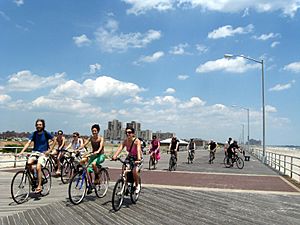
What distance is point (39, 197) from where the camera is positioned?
873 cm

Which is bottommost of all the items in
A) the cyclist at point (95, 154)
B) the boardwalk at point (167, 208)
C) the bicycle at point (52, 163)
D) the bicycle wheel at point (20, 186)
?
the boardwalk at point (167, 208)

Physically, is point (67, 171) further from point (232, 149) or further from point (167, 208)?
point (232, 149)

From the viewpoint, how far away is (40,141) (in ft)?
28.6

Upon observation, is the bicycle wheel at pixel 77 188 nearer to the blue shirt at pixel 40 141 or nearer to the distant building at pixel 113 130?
the blue shirt at pixel 40 141

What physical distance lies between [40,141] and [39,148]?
0.18 metres

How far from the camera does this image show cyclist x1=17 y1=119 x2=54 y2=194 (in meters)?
8.37

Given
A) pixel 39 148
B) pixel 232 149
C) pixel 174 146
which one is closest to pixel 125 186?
pixel 39 148

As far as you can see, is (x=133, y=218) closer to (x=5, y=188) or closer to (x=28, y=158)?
(x=28, y=158)

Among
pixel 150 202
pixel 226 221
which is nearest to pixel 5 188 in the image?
pixel 150 202

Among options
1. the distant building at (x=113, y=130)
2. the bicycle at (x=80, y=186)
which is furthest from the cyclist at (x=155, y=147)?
the distant building at (x=113, y=130)

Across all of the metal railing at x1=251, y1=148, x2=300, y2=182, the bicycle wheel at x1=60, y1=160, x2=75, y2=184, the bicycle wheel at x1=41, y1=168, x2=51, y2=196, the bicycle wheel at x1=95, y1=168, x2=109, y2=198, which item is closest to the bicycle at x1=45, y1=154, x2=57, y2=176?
the bicycle wheel at x1=60, y1=160, x2=75, y2=184

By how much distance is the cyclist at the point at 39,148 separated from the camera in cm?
837

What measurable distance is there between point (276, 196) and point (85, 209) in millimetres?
5611

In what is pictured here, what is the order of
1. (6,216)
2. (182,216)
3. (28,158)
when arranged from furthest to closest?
(28,158), (182,216), (6,216)
